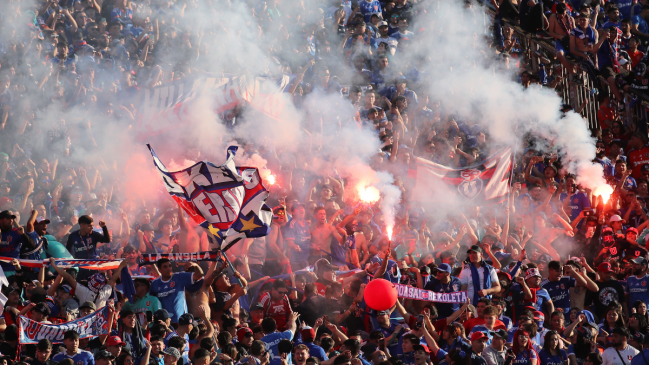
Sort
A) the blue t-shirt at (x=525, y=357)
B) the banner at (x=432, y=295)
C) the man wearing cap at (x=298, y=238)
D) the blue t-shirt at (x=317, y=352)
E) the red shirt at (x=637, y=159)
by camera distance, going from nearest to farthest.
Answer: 1. the blue t-shirt at (x=317, y=352)
2. the blue t-shirt at (x=525, y=357)
3. the banner at (x=432, y=295)
4. the man wearing cap at (x=298, y=238)
5. the red shirt at (x=637, y=159)

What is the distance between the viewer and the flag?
10.1m

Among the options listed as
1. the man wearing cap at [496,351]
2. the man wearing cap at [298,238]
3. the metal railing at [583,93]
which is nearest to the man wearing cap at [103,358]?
the man wearing cap at [496,351]

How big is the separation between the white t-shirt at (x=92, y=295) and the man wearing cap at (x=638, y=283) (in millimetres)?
5321

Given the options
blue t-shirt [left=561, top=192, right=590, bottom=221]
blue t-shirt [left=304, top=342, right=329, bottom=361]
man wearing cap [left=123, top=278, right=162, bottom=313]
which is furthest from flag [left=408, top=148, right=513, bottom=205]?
man wearing cap [left=123, top=278, right=162, bottom=313]

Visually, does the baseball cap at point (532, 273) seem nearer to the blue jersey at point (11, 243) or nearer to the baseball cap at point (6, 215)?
the blue jersey at point (11, 243)

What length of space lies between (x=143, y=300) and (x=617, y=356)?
14.0 feet

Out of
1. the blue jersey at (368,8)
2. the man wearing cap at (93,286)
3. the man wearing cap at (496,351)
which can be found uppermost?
the blue jersey at (368,8)

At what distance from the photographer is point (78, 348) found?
603 centimetres

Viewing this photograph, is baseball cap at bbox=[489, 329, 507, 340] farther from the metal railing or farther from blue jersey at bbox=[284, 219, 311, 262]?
the metal railing

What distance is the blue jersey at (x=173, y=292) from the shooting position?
6.86m

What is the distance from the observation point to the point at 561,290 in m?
7.98

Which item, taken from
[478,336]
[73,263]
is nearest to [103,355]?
[73,263]

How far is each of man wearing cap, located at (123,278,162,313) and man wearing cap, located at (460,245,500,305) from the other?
3.07 metres

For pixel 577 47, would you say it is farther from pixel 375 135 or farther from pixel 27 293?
pixel 27 293
